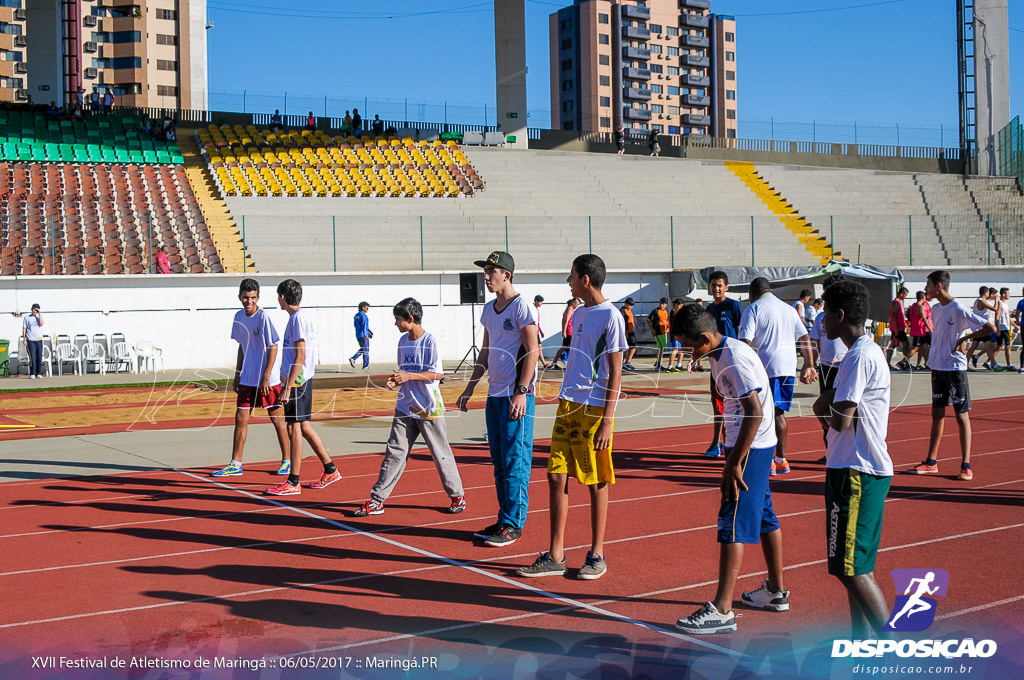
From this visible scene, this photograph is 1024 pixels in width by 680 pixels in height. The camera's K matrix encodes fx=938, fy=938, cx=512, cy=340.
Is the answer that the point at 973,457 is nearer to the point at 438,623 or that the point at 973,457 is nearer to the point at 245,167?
the point at 438,623

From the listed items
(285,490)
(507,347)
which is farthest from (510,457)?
(285,490)

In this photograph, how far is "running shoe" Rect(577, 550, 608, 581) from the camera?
19.9 feet

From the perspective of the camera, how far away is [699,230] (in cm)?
3338

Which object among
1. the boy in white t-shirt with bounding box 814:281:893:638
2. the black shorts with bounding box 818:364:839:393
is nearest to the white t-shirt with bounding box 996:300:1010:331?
the black shorts with bounding box 818:364:839:393

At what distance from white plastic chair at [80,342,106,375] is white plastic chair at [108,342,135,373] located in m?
0.26

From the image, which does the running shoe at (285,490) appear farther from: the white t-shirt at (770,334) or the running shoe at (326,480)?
the white t-shirt at (770,334)

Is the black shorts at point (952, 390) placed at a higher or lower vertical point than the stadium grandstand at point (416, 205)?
lower

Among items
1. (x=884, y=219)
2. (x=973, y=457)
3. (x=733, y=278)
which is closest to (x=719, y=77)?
(x=884, y=219)

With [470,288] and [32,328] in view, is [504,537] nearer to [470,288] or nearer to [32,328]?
[470,288]

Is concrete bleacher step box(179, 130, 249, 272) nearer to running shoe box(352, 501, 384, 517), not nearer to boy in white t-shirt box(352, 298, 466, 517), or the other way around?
boy in white t-shirt box(352, 298, 466, 517)

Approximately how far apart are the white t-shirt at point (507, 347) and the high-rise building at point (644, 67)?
329 feet

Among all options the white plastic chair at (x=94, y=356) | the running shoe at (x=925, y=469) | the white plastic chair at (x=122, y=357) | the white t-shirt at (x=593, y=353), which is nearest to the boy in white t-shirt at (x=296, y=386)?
the white t-shirt at (x=593, y=353)

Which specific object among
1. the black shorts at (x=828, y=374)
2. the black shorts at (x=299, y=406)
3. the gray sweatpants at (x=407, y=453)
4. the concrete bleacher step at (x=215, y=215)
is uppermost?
the concrete bleacher step at (x=215, y=215)

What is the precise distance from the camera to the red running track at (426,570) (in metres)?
4.93
